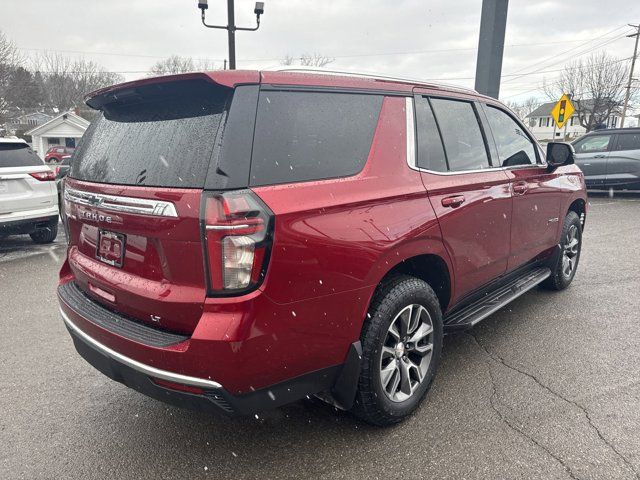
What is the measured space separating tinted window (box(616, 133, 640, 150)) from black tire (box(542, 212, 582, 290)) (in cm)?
853

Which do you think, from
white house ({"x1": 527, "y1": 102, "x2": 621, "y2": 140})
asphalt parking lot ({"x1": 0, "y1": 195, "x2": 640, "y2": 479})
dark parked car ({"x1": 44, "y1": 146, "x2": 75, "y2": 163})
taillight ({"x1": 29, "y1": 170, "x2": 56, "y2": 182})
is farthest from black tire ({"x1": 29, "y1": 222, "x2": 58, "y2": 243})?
white house ({"x1": 527, "y1": 102, "x2": 621, "y2": 140})

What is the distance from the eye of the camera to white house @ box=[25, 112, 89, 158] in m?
46.8

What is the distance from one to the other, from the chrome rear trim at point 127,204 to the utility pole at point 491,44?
7.66 meters

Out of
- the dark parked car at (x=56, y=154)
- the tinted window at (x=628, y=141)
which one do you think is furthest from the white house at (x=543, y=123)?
the tinted window at (x=628, y=141)

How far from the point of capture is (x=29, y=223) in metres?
6.71

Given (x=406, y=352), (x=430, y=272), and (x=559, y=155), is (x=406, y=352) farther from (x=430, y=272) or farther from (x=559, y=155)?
(x=559, y=155)

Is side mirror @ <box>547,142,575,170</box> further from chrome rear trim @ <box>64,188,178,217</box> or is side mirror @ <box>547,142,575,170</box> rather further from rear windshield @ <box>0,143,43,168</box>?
rear windshield @ <box>0,143,43,168</box>

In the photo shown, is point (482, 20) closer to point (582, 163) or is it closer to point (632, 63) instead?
point (582, 163)

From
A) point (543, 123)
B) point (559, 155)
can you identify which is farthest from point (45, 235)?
point (543, 123)

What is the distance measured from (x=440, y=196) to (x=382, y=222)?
588 mm

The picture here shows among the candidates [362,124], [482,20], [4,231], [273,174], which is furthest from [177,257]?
[482,20]

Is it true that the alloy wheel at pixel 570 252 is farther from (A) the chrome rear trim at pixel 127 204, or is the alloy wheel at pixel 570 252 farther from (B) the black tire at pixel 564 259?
(A) the chrome rear trim at pixel 127 204

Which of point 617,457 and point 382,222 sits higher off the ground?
point 382,222

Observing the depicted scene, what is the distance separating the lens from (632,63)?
42.0 meters
